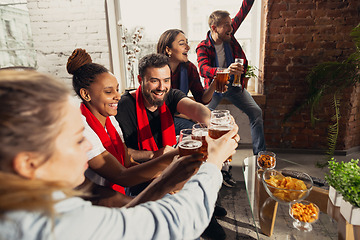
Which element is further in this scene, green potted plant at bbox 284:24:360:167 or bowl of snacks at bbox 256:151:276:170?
green potted plant at bbox 284:24:360:167

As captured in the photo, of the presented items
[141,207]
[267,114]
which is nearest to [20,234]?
[141,207]

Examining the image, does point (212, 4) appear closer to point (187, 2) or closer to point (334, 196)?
point (187, 2)

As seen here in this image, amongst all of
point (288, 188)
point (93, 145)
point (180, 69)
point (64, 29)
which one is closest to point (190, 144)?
point (93, 145)

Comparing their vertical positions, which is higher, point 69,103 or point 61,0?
point 61,0

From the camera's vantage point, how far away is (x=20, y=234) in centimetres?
40

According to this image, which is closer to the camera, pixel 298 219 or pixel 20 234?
pixel 20 234

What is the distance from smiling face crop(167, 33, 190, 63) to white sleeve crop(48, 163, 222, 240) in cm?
173

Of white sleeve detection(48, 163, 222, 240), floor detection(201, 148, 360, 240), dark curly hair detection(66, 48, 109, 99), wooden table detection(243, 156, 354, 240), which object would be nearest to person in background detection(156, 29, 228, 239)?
floor detection(201, 148, 360, 240)

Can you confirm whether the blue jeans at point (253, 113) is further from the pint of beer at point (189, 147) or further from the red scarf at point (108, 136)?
the pint of beer at point (189, 147)

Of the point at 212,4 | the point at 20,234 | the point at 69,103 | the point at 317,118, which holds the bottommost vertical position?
the point at 317,118

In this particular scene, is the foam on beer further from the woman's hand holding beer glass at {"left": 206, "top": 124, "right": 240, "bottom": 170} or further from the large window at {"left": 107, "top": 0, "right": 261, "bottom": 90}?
the large window at {"left": 107, "top": 0, "right": 261, "bottom": 90}

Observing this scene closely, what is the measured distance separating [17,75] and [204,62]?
225 centimetres

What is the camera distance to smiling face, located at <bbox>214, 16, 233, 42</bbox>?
8.09 feet

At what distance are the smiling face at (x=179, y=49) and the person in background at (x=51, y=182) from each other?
71.2 inches
